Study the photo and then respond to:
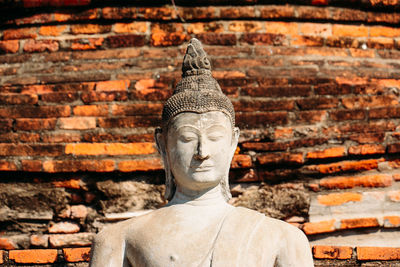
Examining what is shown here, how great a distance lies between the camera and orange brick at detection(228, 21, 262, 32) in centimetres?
457

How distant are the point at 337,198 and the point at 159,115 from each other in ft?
4.23

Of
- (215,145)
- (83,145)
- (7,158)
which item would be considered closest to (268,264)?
(215,145)

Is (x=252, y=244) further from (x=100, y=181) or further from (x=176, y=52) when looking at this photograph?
(x=176, y=52)

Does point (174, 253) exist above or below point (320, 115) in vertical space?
below

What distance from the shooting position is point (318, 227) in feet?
12.7

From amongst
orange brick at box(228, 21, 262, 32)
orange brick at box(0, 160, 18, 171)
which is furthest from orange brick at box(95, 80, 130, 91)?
orange brick at box(228, 21, 262, 32)

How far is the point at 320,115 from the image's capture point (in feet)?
13.5

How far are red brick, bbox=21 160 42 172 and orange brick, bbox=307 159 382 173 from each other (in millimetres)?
1749

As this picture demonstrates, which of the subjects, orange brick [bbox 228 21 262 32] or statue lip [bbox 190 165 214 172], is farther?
orange brick [bbox 228 21 262 32]

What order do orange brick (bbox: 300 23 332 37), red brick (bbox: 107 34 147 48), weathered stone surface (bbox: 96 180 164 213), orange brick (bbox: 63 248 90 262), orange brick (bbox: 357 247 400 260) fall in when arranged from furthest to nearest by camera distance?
orange brick (bbox: 300 23 332 37) < red brick (bbox: 107 34 147 48) < weathered stone surface (bbox: 96 180 164 213) < orange brick (bbox: 63 248 90 262) < orange brick (bbox: 357 247 400 260)

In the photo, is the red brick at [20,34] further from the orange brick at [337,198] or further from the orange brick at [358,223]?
the orange brick at [358,223]

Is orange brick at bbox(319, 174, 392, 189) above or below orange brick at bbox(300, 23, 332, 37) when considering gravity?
below

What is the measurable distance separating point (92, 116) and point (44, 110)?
13.3 inches

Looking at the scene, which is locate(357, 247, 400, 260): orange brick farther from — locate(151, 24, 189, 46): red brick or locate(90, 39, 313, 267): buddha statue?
locate(151, 24, 189, 46): red brick
